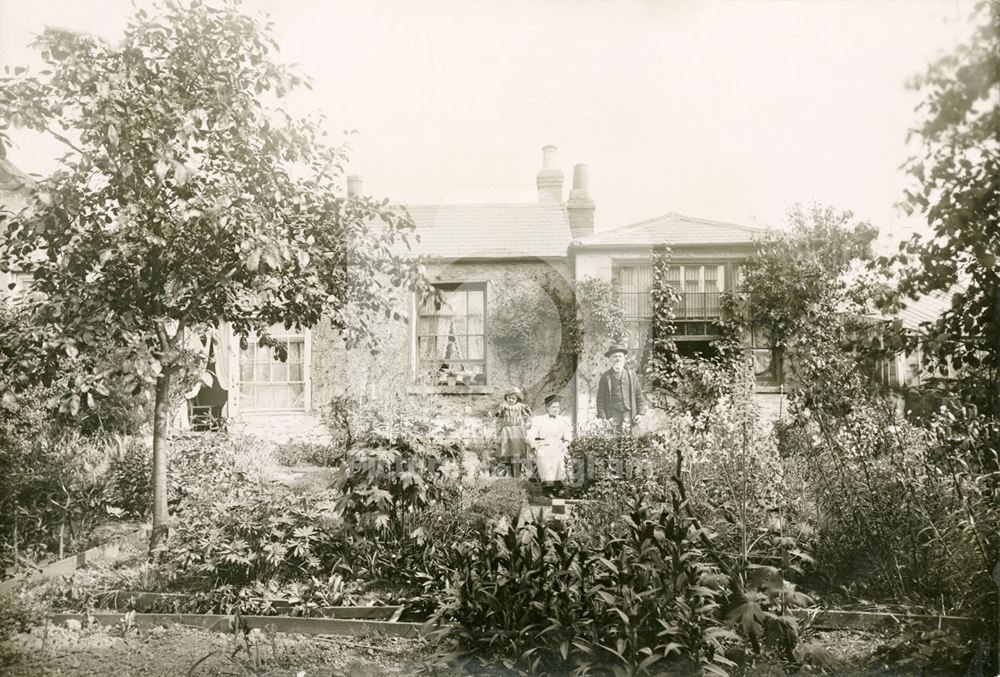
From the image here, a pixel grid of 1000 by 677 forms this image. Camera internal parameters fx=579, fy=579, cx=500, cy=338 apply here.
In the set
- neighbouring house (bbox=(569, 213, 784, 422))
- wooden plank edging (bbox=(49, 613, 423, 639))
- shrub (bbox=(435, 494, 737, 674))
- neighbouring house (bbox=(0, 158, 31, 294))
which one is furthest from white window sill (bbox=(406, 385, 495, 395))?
neighbouring house (bbox=(0, 158, 31, 294))

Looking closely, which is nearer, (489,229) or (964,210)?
(964,210)

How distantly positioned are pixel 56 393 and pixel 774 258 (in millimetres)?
4758

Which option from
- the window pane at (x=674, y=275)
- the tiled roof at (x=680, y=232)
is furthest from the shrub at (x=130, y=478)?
the window pane at (x=674, y=275)

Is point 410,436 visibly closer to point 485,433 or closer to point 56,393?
point 485,433

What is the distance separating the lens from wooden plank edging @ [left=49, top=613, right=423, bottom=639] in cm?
327

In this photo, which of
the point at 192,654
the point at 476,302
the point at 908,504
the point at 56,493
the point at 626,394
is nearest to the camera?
the point at 192,654

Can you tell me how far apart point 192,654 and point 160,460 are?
1266 mm

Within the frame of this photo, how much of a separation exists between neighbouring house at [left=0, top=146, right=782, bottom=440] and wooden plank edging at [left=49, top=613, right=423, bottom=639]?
1301 mm

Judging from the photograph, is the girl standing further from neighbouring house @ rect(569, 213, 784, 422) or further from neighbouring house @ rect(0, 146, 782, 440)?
neighbouring house @ rect(569, 213, 784, 422)

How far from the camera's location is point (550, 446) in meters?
4.34

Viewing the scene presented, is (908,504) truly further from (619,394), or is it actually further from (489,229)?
(489,229)

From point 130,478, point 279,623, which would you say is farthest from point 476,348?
point 130,478

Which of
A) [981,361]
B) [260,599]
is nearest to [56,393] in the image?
[260,599]

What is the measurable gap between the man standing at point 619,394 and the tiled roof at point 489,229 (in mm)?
946
